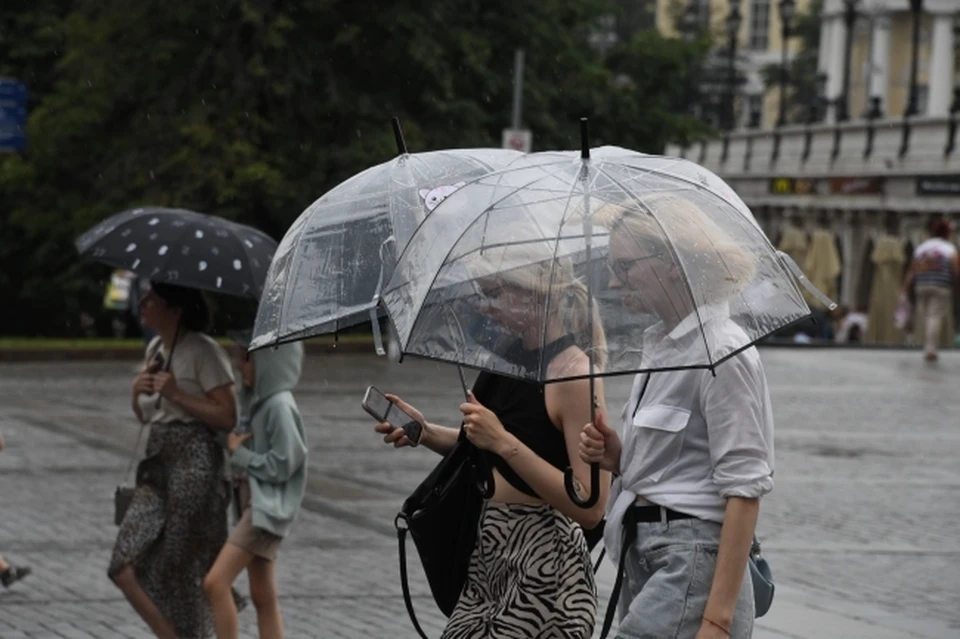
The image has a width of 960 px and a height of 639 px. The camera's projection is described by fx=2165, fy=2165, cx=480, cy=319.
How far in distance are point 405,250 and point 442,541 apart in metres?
0.78

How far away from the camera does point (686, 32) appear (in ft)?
339

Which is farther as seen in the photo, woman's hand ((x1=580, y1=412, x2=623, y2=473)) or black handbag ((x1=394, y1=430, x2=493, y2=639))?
black handbag ((x1=394, y1=430, x2=493, y2=639))

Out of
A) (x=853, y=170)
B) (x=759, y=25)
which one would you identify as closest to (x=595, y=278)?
(x=853, y=170)

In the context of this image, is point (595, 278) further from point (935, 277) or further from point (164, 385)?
point (935, 277)

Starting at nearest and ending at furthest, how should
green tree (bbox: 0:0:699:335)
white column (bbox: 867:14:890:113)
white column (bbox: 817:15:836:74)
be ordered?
green tree (bbox: 0:0:699:335), white column (bbox: 867:14:890:113), white column (bbox: 817:15:836:74)

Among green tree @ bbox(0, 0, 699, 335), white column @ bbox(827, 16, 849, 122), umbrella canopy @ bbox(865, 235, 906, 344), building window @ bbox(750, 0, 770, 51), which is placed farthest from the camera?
building window @ bbox(750, 0, 770, 51)

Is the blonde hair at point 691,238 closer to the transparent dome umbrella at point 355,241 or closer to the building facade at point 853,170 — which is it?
the transparent dome umbrella at point 355,241

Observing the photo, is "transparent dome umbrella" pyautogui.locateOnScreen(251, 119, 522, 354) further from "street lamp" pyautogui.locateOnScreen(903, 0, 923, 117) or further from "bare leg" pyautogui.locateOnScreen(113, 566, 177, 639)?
"street lamp" pyautogui.locateOnScreen(903, 0, 923, 117)

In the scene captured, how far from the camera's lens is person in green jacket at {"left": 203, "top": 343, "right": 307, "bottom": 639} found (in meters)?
8.31

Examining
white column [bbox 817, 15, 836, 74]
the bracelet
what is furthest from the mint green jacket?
white column [bbox 817, 15, 836, 74]

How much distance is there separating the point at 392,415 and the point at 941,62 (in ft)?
315

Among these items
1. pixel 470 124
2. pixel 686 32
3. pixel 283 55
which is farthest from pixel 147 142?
pixel 686 32

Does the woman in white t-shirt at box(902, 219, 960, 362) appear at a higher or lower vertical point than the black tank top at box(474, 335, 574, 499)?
higher

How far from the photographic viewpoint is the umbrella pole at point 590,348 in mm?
4891
